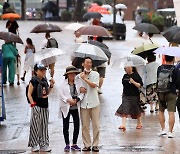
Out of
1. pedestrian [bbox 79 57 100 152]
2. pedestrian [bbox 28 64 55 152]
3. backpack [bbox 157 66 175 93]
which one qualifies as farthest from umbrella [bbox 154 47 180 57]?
pedestrian [bbox 28 64 55 152]

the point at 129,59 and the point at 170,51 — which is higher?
the point at 170,51

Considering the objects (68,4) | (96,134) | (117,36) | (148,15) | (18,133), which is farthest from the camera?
(68,4)

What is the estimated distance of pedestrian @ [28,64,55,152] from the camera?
41.8ft

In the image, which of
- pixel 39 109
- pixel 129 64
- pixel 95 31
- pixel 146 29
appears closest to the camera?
pixel 39 109

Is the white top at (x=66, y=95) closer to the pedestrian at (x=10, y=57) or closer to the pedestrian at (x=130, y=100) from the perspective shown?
the pedestrian at (x=130, y=100)

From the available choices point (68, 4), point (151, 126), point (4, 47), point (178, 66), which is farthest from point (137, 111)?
point (68, 4)

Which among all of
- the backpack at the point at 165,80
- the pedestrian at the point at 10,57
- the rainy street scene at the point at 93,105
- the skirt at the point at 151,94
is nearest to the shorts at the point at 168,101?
the rainy street scene at the point at 93,105

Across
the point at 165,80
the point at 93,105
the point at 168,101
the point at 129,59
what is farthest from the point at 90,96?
the point at 129,59

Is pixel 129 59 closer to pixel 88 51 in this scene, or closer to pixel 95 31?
pixel 88 51

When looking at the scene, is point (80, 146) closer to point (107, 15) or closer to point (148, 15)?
point (107, 15)

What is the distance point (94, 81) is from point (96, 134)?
94cm

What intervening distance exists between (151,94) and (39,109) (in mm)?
5071

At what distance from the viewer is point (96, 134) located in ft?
42.3

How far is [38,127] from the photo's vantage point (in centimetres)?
1281
